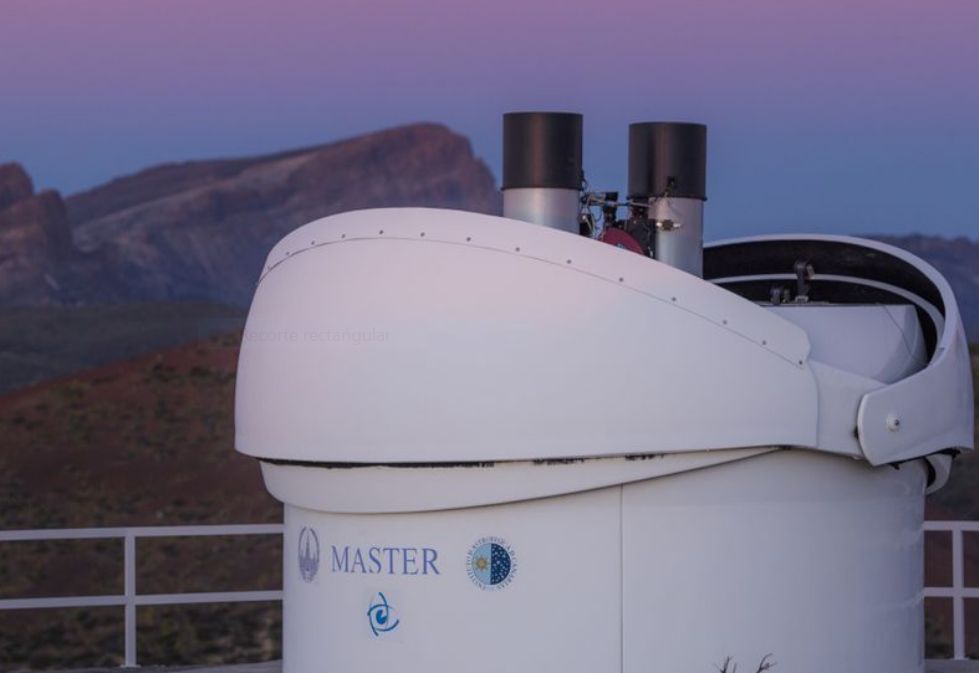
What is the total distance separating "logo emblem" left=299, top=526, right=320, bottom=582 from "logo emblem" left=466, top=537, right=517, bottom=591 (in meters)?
0.80

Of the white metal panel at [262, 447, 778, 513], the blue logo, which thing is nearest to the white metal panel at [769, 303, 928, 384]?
the white metal panel at [262, 447, 778, 513]

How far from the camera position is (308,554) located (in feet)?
25.7

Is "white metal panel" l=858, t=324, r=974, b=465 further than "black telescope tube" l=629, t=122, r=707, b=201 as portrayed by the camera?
No

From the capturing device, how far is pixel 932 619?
28.4 meters

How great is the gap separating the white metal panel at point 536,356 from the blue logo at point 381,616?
1.97ft

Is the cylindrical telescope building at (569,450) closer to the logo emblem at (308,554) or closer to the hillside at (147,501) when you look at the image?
the logo emblem at (308,554)

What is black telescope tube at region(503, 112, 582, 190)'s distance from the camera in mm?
7781

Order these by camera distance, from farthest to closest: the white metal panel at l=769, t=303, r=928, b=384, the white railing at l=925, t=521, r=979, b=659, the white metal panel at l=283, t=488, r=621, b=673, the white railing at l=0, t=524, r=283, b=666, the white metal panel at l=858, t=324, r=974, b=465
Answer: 1. the white railing at l=925, t=521, r=979, b=659
2. the white railing at l=0, t=524, r=283, b=666
3. the white metal panel at l=769, t=303, r=928, b=384
4. the white metal panel at l=858, t=324, r=974, b=465
5. the white metal panel at l=283, t=488, r=621, b=673

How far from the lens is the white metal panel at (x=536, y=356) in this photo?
7043 mm

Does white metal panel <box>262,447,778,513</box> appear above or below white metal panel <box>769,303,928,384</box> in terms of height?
below

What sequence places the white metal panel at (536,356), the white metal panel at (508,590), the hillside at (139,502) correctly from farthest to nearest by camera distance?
1. the hillside at (139,502)
2. the white metal panel at (508,590)
3. the white metal panel at (536,356)

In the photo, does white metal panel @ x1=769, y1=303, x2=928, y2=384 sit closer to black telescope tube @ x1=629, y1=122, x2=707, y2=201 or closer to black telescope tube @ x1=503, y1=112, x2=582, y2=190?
black telescope tube @ x1=629, y1=122, x2=707, y2=201

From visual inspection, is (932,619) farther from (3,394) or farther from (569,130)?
(569,130)

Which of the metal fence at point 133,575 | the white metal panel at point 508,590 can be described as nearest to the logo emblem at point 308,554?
the white metal panel at point 508,590
